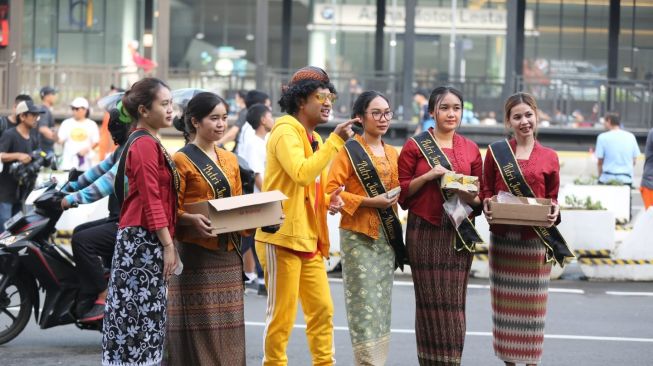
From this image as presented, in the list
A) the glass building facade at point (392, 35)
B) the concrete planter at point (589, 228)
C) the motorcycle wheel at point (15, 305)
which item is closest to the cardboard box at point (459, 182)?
the motorcycle wheel at point (15, 305)

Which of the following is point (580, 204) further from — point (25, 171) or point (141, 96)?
point (141, 96)

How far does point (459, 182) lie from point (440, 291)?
2.23 feet

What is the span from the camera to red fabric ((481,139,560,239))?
7.20 meters

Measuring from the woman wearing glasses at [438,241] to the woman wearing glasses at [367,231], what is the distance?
0.14 metres

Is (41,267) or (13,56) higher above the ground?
(13,56)

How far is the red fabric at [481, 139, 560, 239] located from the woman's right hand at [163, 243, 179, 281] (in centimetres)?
208

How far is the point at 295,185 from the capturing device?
6824 mm

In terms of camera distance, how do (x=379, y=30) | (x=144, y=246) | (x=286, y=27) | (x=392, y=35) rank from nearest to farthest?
(x=144, y=246), (x=379, y=30), (x=392, y=35), (x=286, y=27)

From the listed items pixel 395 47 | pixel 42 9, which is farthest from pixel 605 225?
pixel 42 9

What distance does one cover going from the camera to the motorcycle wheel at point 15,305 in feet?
28.2

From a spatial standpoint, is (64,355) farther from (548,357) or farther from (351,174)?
(548,357)

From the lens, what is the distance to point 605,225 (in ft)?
41.9

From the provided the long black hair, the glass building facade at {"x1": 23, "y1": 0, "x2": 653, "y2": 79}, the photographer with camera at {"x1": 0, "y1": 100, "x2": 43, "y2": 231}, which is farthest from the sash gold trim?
the glass building facade at {"x1": 23, "y1": 0, "x2": 653, "y2": 79}

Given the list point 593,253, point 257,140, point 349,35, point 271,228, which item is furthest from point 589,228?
point 349,35
